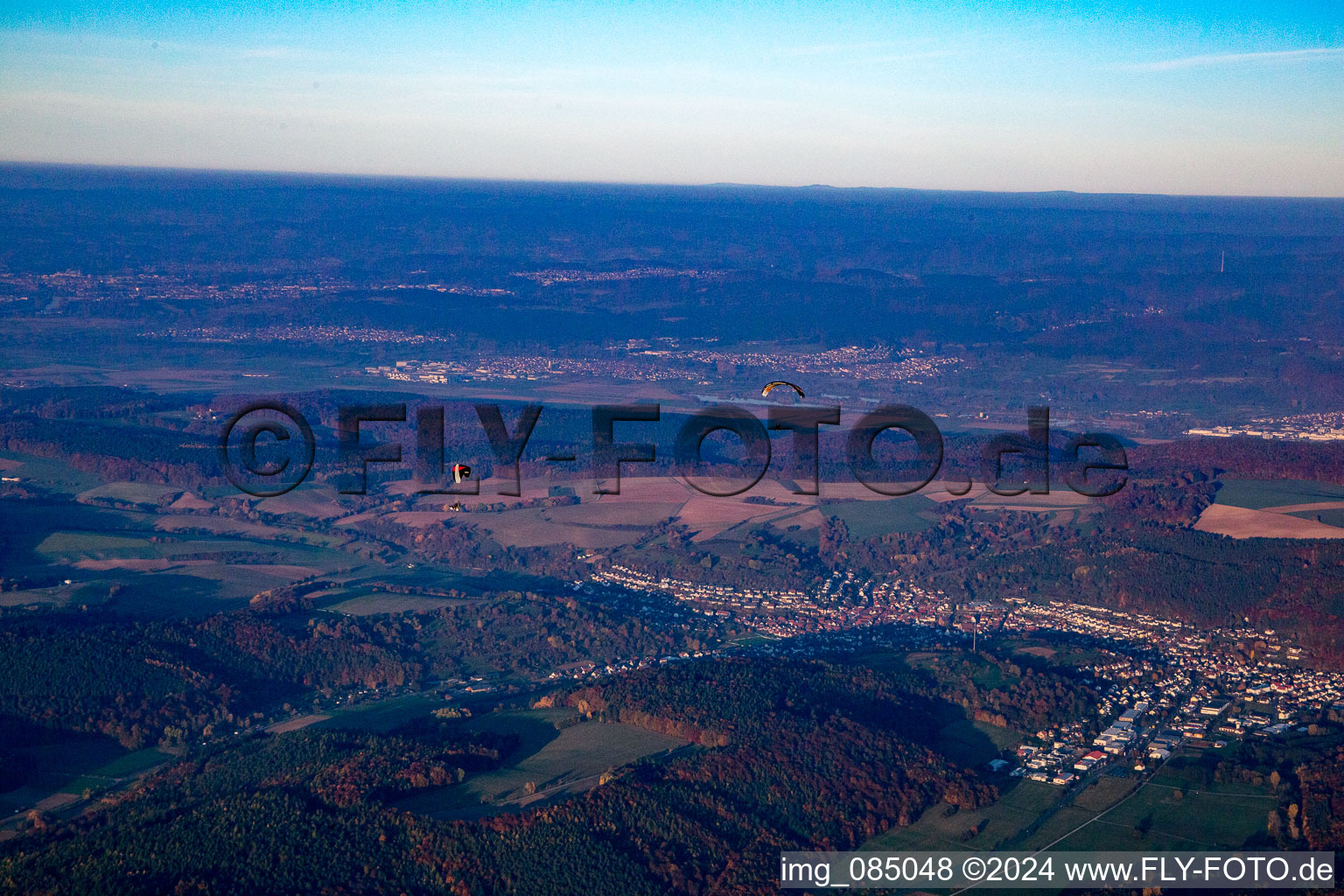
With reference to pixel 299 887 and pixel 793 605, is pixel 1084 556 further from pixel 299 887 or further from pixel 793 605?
A: pixel 299 887

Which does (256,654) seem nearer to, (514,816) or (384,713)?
(384,713)

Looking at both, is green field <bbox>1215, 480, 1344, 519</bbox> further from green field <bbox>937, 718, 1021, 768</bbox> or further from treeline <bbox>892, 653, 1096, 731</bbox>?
green field <bbox>937, 718, 1021, 768</bbox>

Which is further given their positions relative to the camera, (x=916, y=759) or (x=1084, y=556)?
(x=1084, y=556)

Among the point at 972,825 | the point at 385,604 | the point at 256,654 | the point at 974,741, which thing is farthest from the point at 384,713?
the point at 972,825

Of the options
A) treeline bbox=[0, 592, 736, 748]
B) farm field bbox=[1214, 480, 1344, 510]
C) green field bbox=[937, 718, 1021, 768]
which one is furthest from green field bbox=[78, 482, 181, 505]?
farm field bbox=[1214, 480, 1344, 510]

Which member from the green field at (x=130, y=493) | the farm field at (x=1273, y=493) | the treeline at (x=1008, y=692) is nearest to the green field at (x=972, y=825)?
the treeline at (x=1008, y=692)

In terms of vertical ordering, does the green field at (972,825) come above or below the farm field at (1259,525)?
below

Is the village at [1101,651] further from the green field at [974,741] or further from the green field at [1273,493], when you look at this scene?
the green field at [1273,493]

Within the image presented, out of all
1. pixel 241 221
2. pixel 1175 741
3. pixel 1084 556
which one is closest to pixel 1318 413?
pixel 1084 556
